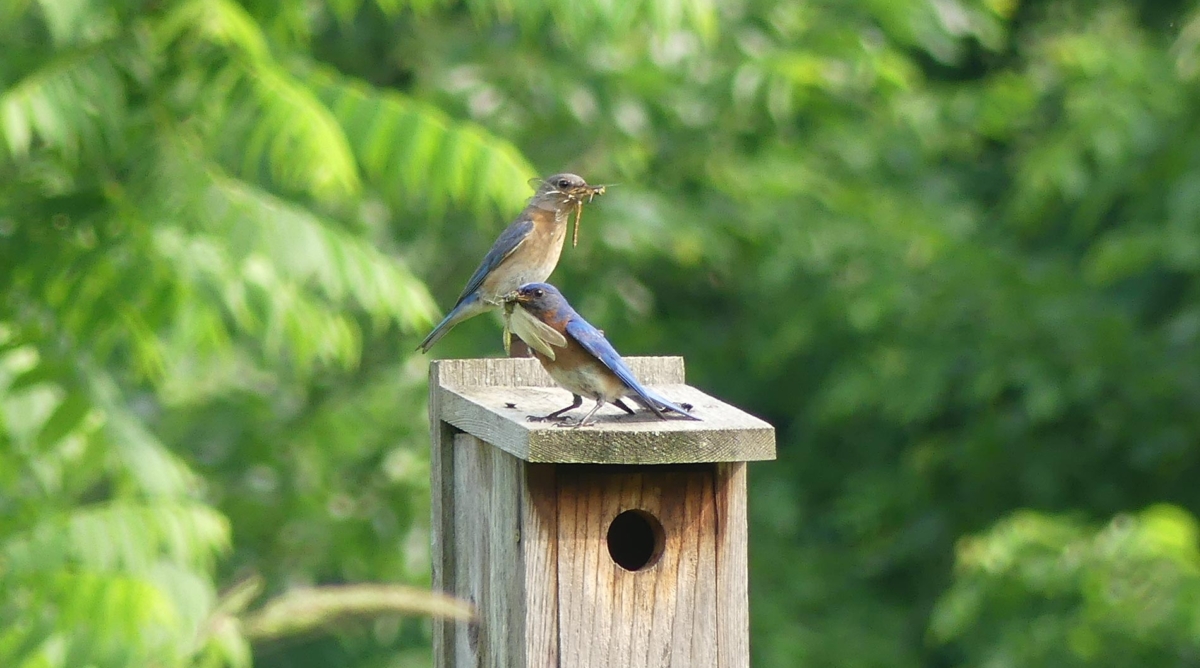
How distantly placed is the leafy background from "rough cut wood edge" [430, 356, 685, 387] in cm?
74

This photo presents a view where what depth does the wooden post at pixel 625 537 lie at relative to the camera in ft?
7.46

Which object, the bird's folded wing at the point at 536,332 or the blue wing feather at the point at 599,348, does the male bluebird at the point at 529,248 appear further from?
the blue wing feather at the point at 599,348

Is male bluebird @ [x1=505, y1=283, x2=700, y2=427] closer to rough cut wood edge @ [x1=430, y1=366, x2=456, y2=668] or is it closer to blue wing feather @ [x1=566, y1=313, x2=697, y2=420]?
blue wing feather @ [x1=566, y1=313, x2=697, y2=420]

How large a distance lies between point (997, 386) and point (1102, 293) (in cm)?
69

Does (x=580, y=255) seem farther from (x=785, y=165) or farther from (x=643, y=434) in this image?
(x=643, y=434)

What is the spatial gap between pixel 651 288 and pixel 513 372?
5465 millimetres

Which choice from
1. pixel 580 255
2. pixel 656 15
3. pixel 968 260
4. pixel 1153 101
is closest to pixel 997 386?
pixel 968 260

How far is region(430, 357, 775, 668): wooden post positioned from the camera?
2.27 metres

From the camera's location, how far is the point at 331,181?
372 cm

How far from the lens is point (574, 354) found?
248 centimetres

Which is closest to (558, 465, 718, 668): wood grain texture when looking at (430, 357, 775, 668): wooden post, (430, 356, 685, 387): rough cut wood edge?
(430, 357, 775, 668): wooden post

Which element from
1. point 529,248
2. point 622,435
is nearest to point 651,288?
point 529,248

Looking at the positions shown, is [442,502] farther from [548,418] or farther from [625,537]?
[548,418]

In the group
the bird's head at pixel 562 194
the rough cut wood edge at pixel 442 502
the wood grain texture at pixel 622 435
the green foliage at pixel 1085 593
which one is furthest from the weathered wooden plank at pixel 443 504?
the green foliage at pixel 1085 593
